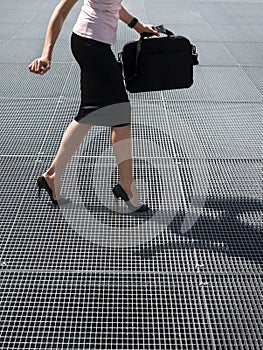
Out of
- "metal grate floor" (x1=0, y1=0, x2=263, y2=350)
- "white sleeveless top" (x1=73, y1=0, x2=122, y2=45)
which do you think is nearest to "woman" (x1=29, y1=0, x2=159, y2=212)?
"white sleeveless top" (x1=73, y1=0, x2=122, y2=45)

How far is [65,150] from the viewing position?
6.86 ft

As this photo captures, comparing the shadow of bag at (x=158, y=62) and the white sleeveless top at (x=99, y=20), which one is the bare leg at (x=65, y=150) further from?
the white sleeveless top at (x=99, y=20)

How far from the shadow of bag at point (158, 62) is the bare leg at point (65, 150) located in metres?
0.33

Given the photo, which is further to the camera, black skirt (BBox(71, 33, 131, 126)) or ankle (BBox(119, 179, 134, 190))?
ankle (BBox(119, 179, 134, 190))

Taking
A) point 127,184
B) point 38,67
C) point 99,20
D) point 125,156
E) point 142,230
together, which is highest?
point 99,20

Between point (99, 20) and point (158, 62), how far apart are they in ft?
1.20

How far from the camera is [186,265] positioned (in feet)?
6.18

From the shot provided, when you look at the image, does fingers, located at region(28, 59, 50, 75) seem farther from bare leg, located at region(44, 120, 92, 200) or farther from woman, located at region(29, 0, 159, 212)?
bare leg, located at region(44, 120, 92, 200)

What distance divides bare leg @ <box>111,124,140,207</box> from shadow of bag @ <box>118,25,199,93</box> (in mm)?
226

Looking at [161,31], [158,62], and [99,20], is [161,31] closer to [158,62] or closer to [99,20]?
[158,62]

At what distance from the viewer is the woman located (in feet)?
5.98

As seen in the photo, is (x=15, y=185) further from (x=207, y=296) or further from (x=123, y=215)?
(x=207, y=296)

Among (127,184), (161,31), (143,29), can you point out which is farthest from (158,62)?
(127,184)

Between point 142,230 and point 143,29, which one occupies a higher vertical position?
point 143,29
